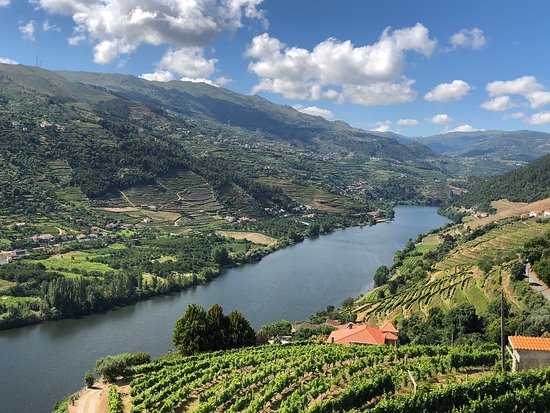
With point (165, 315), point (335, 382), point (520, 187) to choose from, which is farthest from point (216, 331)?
point (520, 187)

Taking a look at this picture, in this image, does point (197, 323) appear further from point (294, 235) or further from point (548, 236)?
point (294, 235)

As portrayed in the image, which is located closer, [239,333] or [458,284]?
[239,333]

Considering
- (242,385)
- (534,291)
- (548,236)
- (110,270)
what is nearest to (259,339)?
(242,385)

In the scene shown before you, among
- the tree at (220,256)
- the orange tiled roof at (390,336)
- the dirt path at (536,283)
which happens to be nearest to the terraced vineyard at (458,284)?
the dirt path at (536,283)

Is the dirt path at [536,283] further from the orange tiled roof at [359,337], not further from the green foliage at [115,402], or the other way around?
the green foliage at [115,402]

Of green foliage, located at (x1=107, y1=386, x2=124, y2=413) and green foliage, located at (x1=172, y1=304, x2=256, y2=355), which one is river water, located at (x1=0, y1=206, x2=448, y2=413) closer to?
green foliage, located at (x1=172, y1=304, x2=256, y2=355)

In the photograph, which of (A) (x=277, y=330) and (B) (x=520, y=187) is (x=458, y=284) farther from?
(B) (x=520, y=187)

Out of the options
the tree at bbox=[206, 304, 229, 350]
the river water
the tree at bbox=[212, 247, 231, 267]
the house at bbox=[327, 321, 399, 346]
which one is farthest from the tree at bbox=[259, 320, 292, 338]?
the tree at bbox=[212, 247, 231, 267]
